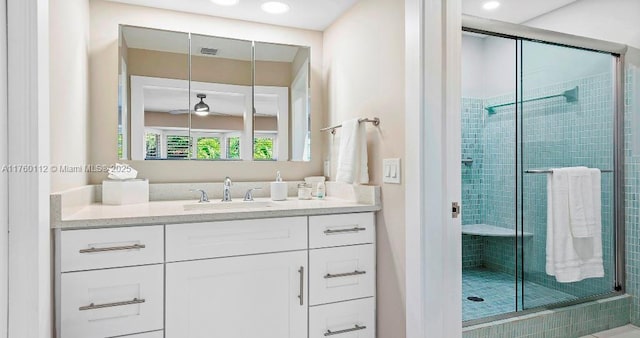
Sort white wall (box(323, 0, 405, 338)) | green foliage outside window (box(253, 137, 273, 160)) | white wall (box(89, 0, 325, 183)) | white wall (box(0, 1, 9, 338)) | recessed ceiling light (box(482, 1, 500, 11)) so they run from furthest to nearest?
1. recessed ceiling light (box(482, 1, 500, 11))
2. green foliage outside window (box(253, 137, 273, 160))
3. white wall (box(89, 0, 325, 183))
4. white wall (box(323, 0, 405, 338))
5. white wall (box(0, 1, 9, 338))

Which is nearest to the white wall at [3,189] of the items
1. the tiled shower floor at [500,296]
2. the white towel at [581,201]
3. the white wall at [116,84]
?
the white wall at [116,84]

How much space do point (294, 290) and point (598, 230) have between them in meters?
2.03

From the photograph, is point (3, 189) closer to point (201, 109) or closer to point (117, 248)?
point (117, 248)

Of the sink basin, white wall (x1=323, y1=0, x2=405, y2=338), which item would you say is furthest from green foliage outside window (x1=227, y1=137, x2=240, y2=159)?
white wall (x1=323, y1=0, x2=405, y2=338)

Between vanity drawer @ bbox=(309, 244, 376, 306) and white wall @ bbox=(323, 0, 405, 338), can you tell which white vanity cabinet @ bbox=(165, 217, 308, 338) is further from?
white wall @ bbox=(323, 0, 405, 338)

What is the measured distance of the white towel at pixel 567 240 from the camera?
2.24 meters

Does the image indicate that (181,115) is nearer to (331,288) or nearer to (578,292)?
(331,288)

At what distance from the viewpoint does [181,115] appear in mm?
2236

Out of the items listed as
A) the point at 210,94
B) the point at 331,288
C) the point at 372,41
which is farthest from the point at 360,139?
the point at 210,94

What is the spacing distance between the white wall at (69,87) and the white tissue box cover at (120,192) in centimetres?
13

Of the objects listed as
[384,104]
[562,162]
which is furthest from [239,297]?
[562,162]

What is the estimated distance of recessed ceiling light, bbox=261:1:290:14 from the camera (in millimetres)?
2174

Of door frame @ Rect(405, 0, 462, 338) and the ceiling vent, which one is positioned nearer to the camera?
door frame @ Rect(405, 0, 462, 338)

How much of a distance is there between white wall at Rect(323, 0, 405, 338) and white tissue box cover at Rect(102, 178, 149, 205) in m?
1.30
